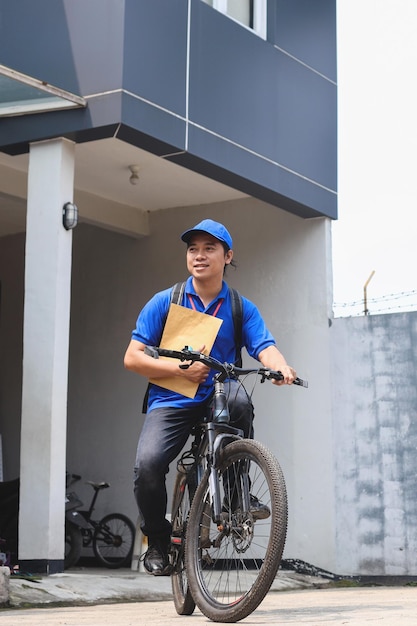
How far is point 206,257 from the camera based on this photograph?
17.0 ft

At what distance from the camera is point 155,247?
40.7 ft

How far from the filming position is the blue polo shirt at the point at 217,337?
5.20 m

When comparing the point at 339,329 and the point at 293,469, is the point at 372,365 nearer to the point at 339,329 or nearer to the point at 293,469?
the point at 339,329

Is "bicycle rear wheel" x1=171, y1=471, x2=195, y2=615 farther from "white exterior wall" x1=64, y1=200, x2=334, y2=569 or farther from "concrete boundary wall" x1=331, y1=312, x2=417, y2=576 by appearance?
"white exterior wall" x1=64, y1=200, x2=334, y2=569

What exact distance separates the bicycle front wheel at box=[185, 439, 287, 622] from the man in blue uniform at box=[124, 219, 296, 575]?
27cm

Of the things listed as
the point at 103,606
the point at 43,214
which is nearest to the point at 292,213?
the point at 43,214

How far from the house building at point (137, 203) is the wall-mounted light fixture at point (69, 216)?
4cm

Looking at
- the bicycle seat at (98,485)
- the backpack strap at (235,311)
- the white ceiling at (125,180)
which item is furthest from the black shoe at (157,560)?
the bicycle seat at (98,485)

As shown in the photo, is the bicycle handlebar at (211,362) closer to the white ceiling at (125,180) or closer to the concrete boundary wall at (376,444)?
the white ceiling at (125,180)

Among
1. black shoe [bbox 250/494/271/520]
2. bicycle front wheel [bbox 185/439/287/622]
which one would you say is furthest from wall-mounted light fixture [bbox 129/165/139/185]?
black shoe [bbox 250/494/271/520]

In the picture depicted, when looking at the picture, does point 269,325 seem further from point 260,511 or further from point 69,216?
point 260,511

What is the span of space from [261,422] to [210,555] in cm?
651

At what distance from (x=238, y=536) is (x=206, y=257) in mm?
1357

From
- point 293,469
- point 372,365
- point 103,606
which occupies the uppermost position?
point 372,365
